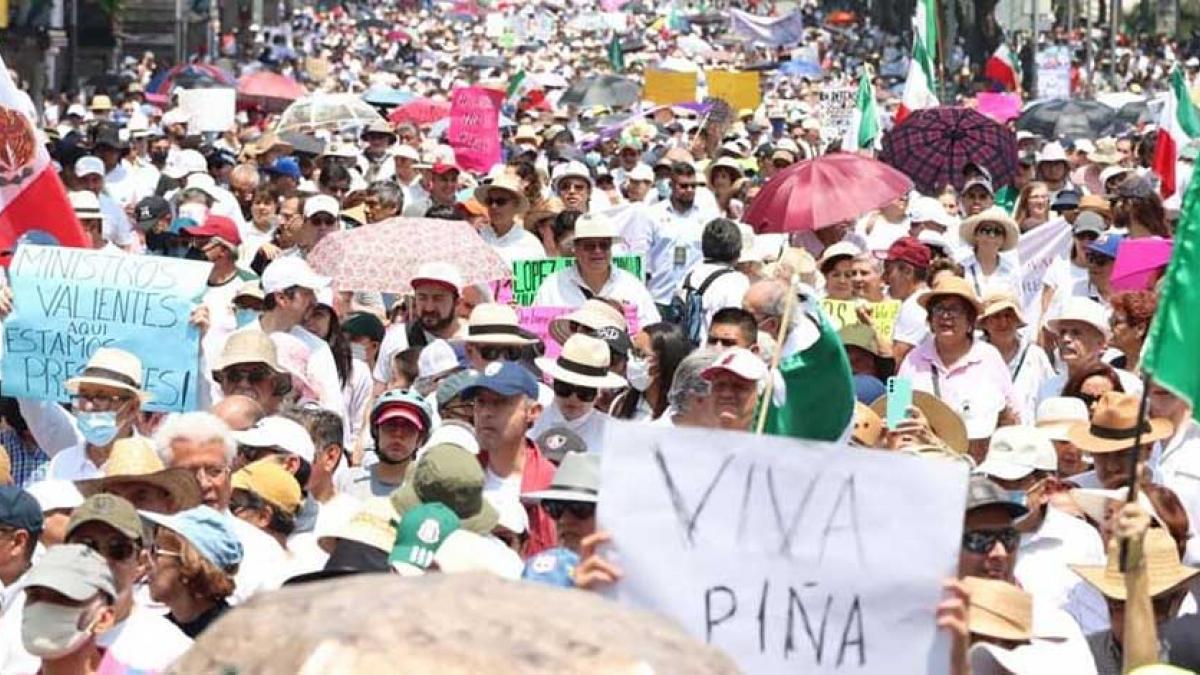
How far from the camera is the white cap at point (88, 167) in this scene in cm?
1762

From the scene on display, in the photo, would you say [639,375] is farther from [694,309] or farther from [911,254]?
[911,254]

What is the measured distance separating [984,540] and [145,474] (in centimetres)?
213

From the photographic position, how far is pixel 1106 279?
1328cm

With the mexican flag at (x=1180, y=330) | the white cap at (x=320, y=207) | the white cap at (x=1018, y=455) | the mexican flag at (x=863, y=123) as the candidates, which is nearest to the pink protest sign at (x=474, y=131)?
the mexican flag at (x=863, y=123)

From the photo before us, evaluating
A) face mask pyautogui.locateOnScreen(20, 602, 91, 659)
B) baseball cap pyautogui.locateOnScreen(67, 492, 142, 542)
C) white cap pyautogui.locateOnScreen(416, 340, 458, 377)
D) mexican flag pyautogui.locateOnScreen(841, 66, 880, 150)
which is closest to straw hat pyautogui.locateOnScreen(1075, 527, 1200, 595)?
baseball cap pyautogui.locateOnScreen(67, 492, 142, 542)

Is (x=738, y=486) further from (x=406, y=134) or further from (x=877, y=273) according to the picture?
(x=406, y=134)

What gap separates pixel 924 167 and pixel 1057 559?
10.6 meters

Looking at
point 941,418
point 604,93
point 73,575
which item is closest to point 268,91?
point 604,93

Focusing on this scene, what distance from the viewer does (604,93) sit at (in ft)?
114

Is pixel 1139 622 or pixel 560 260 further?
pixel 560 260

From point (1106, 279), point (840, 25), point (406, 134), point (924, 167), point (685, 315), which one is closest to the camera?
point (685, 315)

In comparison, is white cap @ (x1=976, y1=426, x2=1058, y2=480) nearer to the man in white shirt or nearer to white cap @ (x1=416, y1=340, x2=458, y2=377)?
white cap @ (x1=416, y1=340, x2=458, y2=377)

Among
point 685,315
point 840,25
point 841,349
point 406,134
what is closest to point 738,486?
point 841,349

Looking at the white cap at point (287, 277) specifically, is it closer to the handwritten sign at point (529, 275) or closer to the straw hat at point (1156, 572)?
the handwritten sign at point (529, 275)
